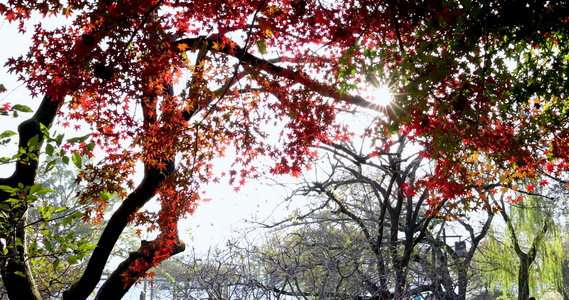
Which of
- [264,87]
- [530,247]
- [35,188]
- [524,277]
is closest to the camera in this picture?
[35,188]

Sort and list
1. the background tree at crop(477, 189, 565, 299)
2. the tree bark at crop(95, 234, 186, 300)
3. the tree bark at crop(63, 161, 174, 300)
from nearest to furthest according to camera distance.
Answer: the tree bark at crop(63, 161, 174, 300) → the tree bark at crop(95, 234, 186, 300) → the background tree at crop(477, 189, 565, 299)

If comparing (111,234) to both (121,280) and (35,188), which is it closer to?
(121,280)

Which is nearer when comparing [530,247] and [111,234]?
[111,234]

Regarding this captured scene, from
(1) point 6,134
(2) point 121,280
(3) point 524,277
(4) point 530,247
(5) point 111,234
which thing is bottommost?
(2) point 121,280

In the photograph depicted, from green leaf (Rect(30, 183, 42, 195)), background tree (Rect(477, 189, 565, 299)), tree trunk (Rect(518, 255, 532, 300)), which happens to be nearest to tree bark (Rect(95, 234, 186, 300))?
green leaf (Rect(30, 183, 42, 195))

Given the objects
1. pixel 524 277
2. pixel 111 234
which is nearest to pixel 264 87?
pixel 111 234

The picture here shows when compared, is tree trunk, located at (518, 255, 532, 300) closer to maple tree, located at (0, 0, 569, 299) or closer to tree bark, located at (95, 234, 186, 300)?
maple tree, located at (0, 0, 569, 299)

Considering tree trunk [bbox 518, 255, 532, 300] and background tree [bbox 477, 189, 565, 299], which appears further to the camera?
tree trunk [bbox 518, 255, 532, 300]

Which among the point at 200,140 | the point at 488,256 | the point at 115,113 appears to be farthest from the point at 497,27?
the point at 488,256

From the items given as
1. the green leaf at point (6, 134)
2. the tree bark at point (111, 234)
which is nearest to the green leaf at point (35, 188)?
the green leaf at point (6, 134)

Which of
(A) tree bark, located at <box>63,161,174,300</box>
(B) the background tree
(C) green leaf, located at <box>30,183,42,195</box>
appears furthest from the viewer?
(B) the background tree

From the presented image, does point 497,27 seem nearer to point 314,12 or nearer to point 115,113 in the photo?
point 314,12

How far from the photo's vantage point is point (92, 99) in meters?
4.50

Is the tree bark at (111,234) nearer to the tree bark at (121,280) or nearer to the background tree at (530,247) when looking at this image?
the tree bark at (121,280)
